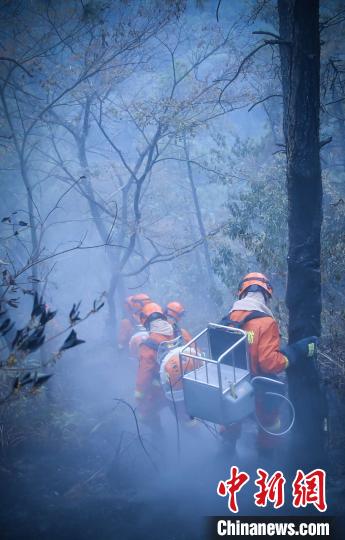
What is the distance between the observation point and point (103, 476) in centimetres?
557

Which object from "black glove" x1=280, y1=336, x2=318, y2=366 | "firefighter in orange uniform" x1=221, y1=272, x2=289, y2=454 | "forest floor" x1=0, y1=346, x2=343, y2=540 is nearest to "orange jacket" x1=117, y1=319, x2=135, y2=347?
"forest floor" x1=0, y1=346, x2=343, y2=540

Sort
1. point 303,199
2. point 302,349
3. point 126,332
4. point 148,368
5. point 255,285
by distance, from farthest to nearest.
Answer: point 126,332 → point 148,368 → point 255,285 → point 302,349 → point 303,199

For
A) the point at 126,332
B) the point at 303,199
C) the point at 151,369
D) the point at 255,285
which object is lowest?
the point at 151,369

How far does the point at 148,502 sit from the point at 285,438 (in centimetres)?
221

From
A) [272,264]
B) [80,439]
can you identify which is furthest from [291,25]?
[80,439]

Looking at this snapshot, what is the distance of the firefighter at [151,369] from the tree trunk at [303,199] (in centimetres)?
199

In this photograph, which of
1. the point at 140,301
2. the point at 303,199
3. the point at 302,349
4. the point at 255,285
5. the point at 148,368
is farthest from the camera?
the point at 140,301

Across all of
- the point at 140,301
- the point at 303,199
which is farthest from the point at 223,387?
the point at 140,301

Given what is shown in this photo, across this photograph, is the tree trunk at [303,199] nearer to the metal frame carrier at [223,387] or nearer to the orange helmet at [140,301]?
the metal frame carrier at [223,387]

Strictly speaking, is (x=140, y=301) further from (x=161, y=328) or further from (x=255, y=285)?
(x=255, y=285)

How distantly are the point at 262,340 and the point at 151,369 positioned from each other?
2.07 metres

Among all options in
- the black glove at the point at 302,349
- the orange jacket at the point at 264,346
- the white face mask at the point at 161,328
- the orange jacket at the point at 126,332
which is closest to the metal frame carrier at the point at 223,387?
the orange jacket at the point at 264,346

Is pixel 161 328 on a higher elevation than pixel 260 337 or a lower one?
higher

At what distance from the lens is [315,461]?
4750 millimetres
